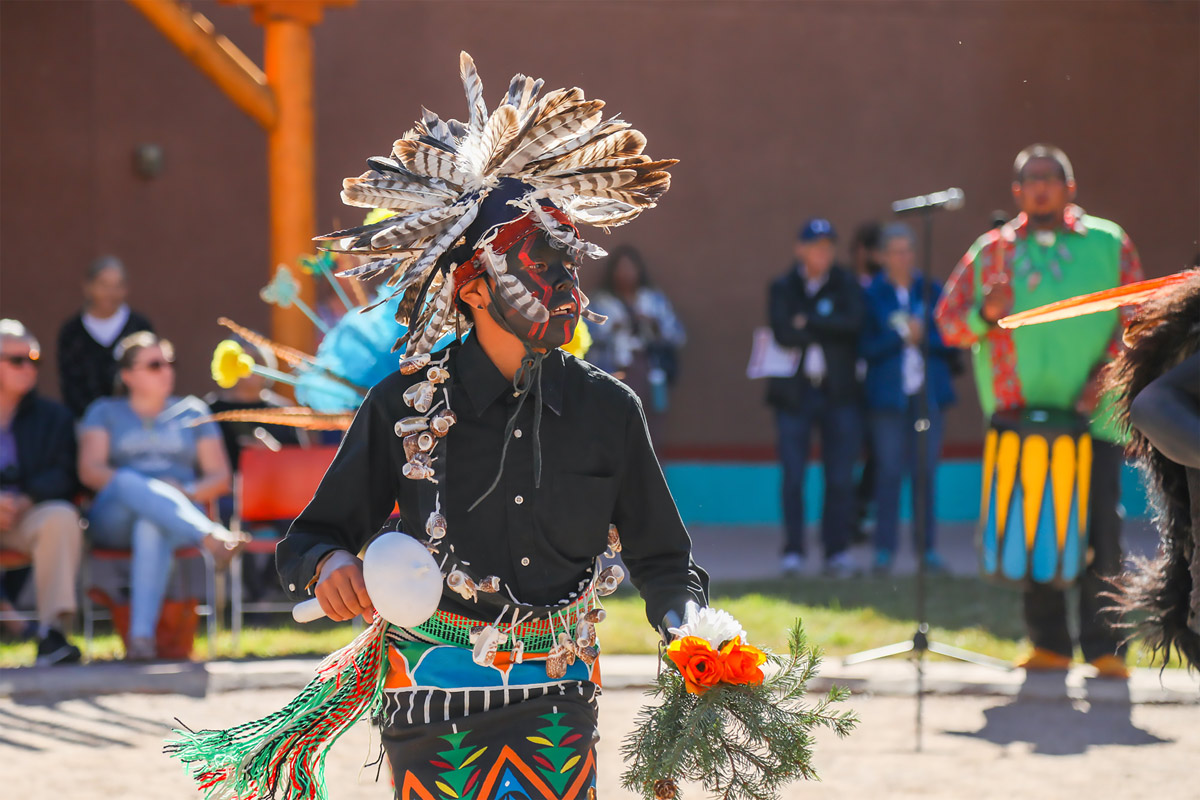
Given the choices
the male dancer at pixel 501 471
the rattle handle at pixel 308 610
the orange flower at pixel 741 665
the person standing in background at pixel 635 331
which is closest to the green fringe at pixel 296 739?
the male dancer at pixel 501 471

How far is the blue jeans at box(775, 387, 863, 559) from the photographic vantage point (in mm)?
9258

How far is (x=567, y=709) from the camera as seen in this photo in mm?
3012

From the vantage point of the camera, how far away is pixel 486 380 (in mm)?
3088

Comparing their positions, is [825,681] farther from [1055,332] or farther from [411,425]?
[411,425]

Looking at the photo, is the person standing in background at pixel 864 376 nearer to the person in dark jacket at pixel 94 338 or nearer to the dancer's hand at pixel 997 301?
the dancer's hand at pixel 997 301

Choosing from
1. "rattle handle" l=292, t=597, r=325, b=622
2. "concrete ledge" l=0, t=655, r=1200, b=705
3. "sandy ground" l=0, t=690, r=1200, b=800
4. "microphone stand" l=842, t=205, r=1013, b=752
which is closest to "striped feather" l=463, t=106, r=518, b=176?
"rattle handle" l=292, t=597, r=325, b=622

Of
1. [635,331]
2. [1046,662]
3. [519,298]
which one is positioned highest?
[635,331]

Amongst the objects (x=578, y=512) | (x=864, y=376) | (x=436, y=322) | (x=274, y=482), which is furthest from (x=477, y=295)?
(x=864, y=376)

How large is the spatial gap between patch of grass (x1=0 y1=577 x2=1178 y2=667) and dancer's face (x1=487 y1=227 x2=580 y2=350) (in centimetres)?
407

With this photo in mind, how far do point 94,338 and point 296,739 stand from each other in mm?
5813

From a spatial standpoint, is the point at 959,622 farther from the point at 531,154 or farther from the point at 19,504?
the point at 531,154

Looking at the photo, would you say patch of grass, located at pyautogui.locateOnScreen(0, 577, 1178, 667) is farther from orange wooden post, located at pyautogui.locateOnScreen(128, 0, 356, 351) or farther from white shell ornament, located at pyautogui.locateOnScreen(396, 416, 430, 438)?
white shell ornament, located at pyautogui.locateOnScreen(396, 416, 430, 438)

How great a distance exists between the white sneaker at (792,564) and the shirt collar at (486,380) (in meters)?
6.26

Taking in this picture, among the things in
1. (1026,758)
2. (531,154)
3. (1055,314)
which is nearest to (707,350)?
(1026,758)
